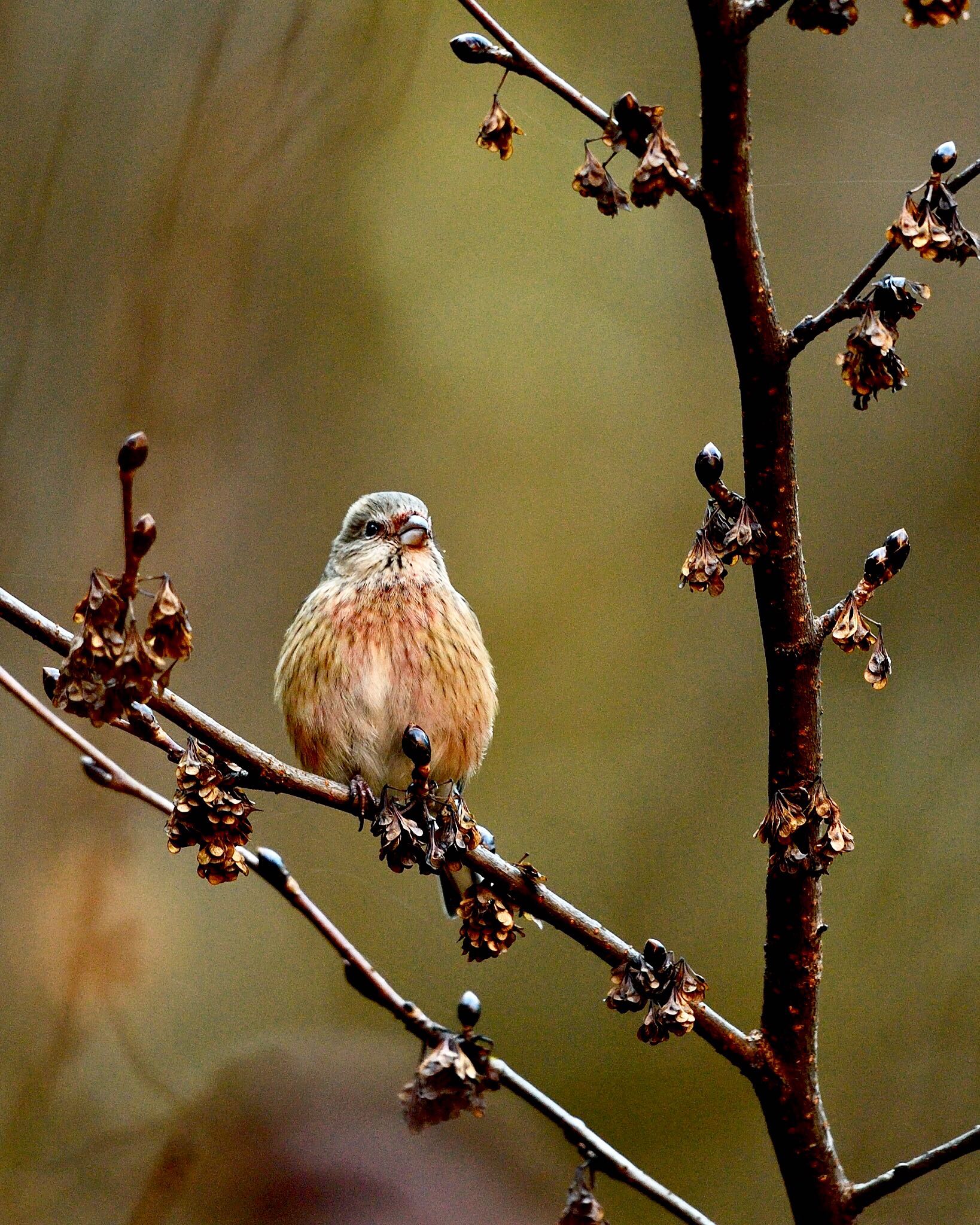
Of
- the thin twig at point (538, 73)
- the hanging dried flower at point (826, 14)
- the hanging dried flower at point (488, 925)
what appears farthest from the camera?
the hanging dried flower at point (488, 925)

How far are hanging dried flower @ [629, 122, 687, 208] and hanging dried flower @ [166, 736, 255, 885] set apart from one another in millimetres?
1095

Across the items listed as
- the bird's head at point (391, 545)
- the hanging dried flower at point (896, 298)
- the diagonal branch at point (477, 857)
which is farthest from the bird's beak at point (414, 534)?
the hanging dried flower at point (896, 298)

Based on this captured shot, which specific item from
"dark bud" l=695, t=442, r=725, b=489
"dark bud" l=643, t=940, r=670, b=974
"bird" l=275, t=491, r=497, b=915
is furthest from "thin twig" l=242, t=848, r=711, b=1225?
"bird" l=275, t=491, r=497, b=915

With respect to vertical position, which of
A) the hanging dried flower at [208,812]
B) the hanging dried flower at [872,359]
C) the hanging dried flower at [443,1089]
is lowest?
the hanging dried flower at [443,1089]

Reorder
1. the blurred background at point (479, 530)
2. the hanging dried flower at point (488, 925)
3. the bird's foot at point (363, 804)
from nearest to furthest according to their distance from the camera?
1. the bird's foot at point (363, 804)
2. the hanging dried flower at point (488, 925)
3. the blurred background at point (479, 530)

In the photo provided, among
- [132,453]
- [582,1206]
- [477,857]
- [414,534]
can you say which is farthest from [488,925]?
[414,534]

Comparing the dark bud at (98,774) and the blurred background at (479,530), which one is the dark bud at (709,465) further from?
the blurred background at (479,530)

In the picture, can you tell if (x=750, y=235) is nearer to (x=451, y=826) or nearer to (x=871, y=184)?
(x=451, y=826)

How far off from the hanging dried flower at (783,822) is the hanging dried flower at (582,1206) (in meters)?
0.63

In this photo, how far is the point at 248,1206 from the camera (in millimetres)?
4535

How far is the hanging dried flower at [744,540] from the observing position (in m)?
1.97

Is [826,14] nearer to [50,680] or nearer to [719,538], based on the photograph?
[719,538]

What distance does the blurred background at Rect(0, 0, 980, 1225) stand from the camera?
568 centimetres

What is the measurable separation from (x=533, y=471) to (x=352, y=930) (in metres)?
2.83
